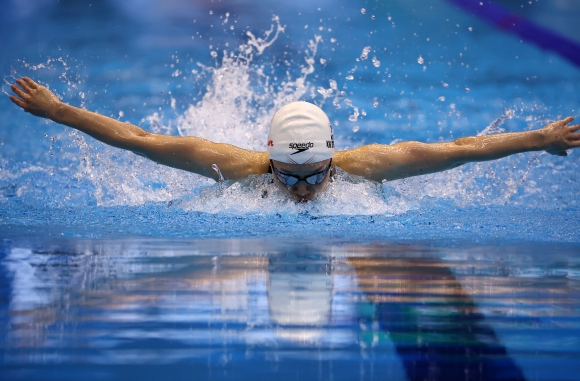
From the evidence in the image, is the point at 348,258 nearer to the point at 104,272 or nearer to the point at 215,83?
the point at 104,272

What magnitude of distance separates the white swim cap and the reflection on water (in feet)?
3.53

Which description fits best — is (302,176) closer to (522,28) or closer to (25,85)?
(25,85)

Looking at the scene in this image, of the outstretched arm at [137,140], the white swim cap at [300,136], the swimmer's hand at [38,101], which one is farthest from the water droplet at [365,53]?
the swimmer's hand at [38,101]

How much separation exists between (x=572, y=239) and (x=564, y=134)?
876 millimetres

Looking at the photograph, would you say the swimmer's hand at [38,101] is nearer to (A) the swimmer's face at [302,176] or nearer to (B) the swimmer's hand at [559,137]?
(A) the swimmer's face at [302,176]

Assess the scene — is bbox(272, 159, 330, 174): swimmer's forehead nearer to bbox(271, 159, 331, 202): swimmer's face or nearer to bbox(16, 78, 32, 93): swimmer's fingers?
bbox(271, 159, 331, 202): swimmer's face

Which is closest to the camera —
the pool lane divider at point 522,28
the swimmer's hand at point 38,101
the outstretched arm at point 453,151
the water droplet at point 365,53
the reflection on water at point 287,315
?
the reflection on water at point 287,315

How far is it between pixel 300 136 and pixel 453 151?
2.42 ft

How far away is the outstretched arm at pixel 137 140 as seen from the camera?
308 cm

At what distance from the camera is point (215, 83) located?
21.0 feet

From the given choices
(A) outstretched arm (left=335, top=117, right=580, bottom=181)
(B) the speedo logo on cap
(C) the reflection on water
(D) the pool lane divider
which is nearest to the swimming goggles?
(B) the speedo logo on cap

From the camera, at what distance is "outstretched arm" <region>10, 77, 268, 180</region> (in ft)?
10.1

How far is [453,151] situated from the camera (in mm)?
3193

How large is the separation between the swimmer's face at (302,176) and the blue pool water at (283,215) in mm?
70
